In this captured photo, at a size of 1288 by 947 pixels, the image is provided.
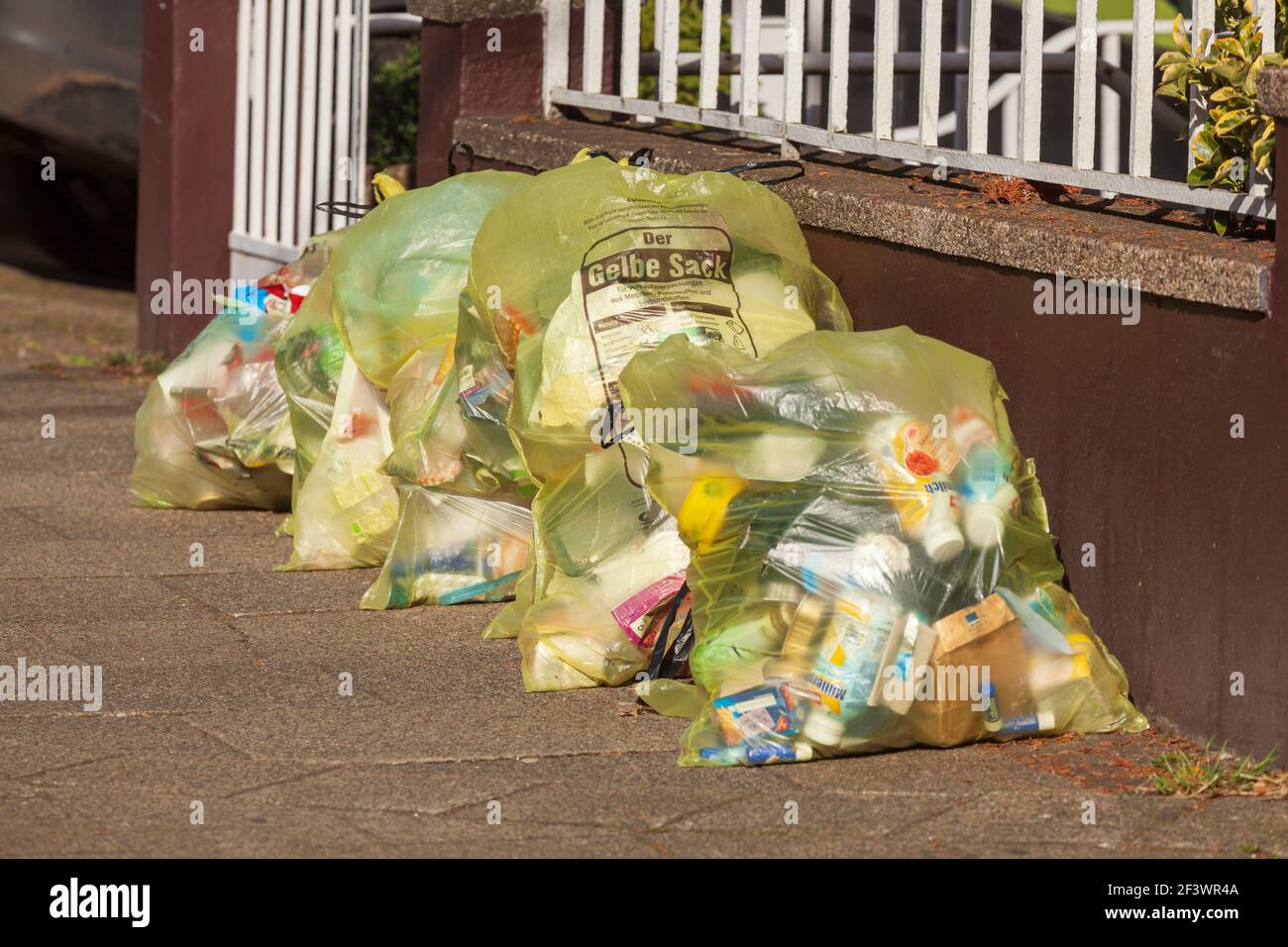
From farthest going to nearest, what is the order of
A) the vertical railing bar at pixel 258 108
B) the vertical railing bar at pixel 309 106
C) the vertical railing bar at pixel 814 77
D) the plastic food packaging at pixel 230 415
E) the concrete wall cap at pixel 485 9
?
the vertical railing bar at pixel 258 108
the vertical railing bar at pixel 309 106
the vertical railing bar at pixel 814 77
the concrete wall cap at pixel 485 9
the plastic food packaging at pixel 230 415

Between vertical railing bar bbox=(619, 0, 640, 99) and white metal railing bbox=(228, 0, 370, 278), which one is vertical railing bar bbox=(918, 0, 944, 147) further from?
white metal railing bbox=(228, 0, 370, 278)

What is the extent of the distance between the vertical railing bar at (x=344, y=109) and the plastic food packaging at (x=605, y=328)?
2.70 m

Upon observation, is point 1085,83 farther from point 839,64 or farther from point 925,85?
point 839,64

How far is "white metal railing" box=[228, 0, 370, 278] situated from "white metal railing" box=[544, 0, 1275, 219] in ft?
4.26

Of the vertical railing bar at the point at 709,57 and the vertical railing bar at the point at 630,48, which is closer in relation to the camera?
the vertical railing bar at the point at 709,57

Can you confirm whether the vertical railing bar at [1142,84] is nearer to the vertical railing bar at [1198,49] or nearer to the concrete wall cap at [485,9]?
the vertical railing bar at [1198,49]

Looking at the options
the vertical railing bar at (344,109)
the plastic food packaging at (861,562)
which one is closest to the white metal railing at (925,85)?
the plastic food packaging at (861,562)

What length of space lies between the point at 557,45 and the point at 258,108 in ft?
6.65

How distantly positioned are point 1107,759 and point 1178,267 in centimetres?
Answer: 93

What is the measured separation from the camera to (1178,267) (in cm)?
337

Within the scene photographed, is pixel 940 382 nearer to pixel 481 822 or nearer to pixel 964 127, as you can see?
pixel 481 822

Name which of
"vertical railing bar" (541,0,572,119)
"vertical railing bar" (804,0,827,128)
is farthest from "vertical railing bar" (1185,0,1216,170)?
"vertical railing bar" (804,0,827,128)

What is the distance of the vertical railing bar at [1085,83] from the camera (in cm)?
378

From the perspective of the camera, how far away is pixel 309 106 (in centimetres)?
693
